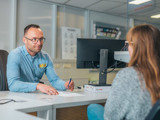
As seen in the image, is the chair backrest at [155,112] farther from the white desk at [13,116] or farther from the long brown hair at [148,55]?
the white desk at [13,116]

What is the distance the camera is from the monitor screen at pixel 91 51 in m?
2.13

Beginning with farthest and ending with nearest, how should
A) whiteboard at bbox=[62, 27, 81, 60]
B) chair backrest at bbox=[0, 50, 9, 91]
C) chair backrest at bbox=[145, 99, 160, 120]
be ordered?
whiteboard at bbox=[62, 27, 81, 60]
chair backrest at bbox=[0, 50, 9, 91]
chair backrest at bbox=[145, 99, 160, 120]

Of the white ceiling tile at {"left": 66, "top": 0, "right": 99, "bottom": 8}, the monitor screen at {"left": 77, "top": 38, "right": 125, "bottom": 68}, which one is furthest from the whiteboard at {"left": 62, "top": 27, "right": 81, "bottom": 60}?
the monitor screen at {"left": 77, "top": 38, "right": 125, "bottom": 68}

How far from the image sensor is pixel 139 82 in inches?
37.6

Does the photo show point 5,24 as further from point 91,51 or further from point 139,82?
point 139,82

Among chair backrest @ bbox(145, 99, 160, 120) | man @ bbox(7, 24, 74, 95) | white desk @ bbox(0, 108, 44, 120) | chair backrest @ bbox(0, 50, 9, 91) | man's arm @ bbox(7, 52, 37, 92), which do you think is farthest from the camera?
chair backrest @ bbox(0, 50, 9, 91)

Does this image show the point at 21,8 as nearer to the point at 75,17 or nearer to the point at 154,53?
the point at 75,17

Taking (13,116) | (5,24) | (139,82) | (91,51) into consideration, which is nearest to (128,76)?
(139,82)

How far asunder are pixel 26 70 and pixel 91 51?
2.39 ft

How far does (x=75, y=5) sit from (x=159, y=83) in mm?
3955

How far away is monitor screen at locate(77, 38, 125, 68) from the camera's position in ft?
6.98

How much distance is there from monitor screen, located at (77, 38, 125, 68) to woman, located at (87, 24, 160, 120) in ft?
3.56

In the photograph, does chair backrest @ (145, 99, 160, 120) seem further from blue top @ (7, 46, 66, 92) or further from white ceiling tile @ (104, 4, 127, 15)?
white ceiling tile @ (104, 4, 127, 15)

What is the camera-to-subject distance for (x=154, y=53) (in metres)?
1.00
